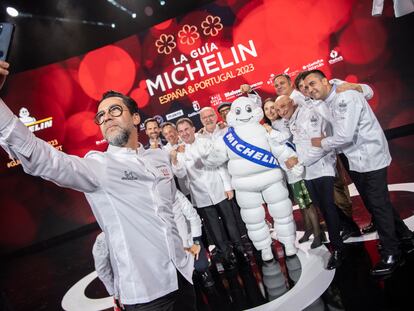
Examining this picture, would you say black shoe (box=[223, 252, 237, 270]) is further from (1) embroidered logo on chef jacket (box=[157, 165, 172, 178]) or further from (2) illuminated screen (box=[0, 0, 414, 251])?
(2) illuminated screen (box=[0, 0, 414, 251])

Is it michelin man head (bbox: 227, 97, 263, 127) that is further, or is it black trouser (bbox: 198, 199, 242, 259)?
black trouser (bbox: 198, 199, 242, 259)

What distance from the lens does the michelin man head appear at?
3709mm

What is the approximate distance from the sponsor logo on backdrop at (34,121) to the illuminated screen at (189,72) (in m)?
0.02

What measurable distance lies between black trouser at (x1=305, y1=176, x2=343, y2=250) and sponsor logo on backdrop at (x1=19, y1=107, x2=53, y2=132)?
759 centimetres

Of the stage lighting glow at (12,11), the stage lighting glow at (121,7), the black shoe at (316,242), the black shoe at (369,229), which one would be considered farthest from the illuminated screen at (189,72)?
the black shoe at (316,242)

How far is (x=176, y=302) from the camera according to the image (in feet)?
5.65

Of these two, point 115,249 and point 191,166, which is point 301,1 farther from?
point 115,249

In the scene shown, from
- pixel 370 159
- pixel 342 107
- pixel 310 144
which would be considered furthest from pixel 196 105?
pixel 370 159

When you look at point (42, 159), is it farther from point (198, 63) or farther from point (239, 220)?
point (198, 63)

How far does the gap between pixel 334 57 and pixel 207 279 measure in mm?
5939

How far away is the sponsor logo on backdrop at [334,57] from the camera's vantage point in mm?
7820

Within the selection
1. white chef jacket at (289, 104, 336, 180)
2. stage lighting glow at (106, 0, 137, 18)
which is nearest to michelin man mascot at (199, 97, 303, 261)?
white chef jacket at (289, 104, 336, 180)

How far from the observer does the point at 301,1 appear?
7.75 meters

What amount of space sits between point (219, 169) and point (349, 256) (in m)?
1.71
